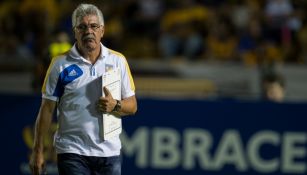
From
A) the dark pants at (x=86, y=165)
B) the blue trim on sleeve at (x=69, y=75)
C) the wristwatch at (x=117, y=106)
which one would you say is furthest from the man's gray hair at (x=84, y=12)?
the dark pants at (x=86, y=165)

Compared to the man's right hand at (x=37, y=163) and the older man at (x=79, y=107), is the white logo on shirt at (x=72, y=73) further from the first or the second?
the man's right hand at (x=37, y=163)

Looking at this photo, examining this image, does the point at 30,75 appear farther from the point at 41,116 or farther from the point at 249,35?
the point at 41,116

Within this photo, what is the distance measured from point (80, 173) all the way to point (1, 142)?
13.8ft

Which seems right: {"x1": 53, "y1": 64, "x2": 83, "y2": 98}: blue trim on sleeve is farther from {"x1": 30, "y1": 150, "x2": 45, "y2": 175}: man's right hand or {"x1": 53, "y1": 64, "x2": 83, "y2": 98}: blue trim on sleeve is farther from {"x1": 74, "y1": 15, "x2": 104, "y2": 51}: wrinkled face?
{"x1": 30, "y1": 150, "x2": 45, "y2": 175}: man's right hand

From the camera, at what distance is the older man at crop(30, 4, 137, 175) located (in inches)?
241

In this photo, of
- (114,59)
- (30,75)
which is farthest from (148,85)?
(114,59)

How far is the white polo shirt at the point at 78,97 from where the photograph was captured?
612 centimetres

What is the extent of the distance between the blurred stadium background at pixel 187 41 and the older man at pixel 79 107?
5.33m

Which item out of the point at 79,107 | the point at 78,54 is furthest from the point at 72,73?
the point at 79,107

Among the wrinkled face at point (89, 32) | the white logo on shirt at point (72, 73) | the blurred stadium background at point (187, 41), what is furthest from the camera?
the blurred stadium background at point (187, 41)

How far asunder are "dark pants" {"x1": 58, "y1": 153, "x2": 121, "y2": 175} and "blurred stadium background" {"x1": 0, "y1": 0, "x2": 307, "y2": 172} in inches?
209

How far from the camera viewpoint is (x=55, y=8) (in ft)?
47.0

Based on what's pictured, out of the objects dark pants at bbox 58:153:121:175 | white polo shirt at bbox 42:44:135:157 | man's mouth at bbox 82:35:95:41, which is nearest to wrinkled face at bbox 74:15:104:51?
man's mouth at bbox 82:35:95:41

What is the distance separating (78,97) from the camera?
20.1ft
